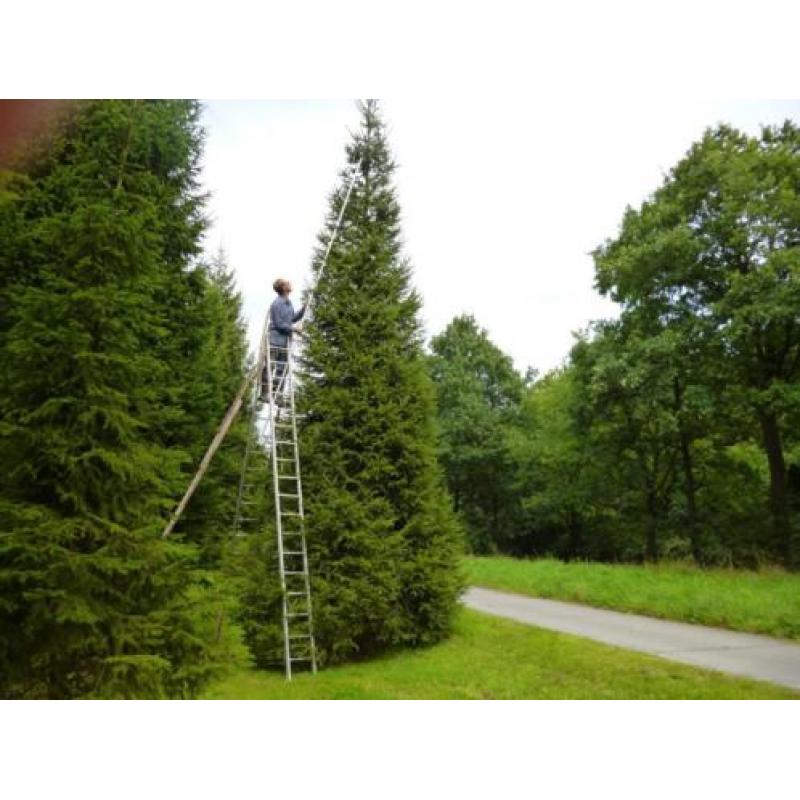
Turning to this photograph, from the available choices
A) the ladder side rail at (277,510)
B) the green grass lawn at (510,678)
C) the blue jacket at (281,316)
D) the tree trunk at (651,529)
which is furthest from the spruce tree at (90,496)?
the tree trunk at (651,529)

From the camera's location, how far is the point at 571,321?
49.8 feet

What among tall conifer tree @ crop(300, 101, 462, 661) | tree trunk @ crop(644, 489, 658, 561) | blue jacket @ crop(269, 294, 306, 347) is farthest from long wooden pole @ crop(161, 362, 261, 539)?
tree trunk @ crop(644, 489, 658, 561)

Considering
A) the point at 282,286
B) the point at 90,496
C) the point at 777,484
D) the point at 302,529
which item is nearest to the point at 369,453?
the point at 302,529

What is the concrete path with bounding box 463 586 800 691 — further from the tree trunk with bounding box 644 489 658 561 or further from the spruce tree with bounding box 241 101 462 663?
the tree trunk with bounding box 644 489 658 561

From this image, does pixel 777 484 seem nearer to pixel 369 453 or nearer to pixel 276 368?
pixel 369 453

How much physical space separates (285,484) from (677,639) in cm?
416

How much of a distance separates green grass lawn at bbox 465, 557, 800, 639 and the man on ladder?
3.64 m

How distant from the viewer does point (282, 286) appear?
21.8 ft

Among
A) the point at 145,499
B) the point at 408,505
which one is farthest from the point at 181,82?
the point at 408,505

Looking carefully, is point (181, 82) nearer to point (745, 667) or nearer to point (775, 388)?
point (745, 667)

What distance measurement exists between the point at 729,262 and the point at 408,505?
26.7 feet

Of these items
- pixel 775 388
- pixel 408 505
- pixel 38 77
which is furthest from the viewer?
pixel 775 388

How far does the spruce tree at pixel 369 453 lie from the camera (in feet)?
21.4

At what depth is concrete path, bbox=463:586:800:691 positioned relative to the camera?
528cm
